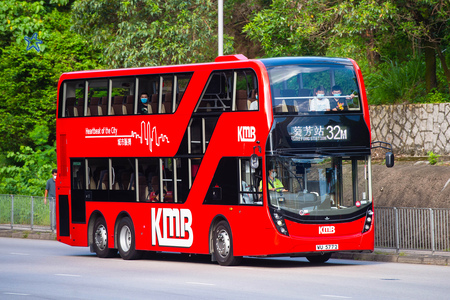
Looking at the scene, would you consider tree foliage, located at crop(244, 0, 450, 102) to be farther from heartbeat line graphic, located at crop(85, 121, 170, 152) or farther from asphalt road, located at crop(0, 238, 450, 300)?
asphalt road, located at crop(0, 238, 450, 300)

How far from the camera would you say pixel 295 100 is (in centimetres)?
1753

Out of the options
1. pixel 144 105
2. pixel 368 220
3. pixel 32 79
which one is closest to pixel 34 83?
pixel 32 79

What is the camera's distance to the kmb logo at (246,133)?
17625mm

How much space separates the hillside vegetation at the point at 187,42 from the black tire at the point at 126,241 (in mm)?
4894

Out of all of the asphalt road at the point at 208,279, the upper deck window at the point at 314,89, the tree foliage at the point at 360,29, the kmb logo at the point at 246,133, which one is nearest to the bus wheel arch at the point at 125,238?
the asphalt road at the point at 208,279

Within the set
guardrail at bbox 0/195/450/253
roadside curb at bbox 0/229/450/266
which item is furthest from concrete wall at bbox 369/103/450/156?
roadside curb at bbox 0/229/450/266

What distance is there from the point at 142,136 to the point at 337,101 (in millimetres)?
4749

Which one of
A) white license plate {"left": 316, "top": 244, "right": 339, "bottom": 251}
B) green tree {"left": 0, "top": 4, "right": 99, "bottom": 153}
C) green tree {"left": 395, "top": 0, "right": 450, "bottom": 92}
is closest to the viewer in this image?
white license plate {"left": 316, "top": 244, "right": 339, "bottom": 251}

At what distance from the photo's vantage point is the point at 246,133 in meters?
17.8

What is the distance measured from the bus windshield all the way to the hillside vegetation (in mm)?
7137

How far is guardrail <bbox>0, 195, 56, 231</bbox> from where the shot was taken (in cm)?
2936

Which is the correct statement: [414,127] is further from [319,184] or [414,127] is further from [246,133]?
Answer: [246,133]

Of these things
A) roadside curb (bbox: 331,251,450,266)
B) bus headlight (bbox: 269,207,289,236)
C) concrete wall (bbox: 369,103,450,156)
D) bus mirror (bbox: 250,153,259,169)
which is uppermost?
concrete wall (bbox: 369,103,450,156)

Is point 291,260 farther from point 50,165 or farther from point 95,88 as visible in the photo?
point 50,165
